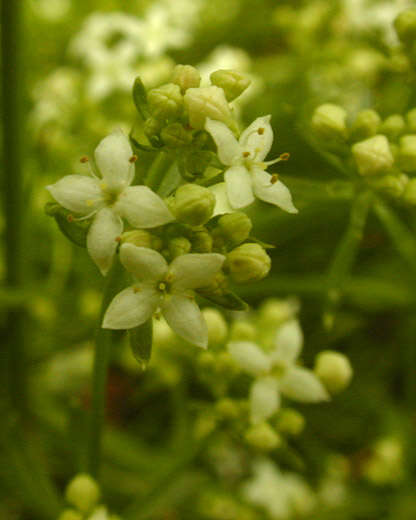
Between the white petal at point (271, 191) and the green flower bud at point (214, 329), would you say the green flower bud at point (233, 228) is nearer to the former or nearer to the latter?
the white petal at point (271, 191)

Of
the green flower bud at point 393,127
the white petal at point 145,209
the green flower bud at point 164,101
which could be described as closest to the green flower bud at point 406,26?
the green flower bud at point 393,127

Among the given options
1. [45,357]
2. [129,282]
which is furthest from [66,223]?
[45,357]

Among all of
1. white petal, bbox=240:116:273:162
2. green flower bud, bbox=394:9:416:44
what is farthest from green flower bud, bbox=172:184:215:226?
green flower bud, bbox=394:9:416:44

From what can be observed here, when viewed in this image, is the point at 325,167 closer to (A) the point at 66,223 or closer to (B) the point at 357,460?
(B) the point at 357,460

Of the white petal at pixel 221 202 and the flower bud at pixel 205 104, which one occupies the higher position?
the flower bud at pixel 205 104

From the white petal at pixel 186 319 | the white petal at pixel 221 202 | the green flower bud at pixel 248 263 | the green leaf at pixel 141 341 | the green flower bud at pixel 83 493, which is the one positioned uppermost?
the green flower bud at pixel 248 263

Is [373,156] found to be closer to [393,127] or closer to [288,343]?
[393,127]

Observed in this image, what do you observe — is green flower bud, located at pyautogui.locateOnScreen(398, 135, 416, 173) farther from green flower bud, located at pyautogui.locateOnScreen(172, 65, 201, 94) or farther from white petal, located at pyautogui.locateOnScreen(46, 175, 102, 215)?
white petal, located at pyautogui.locateOnScreen(46, 175, 102, 215)
